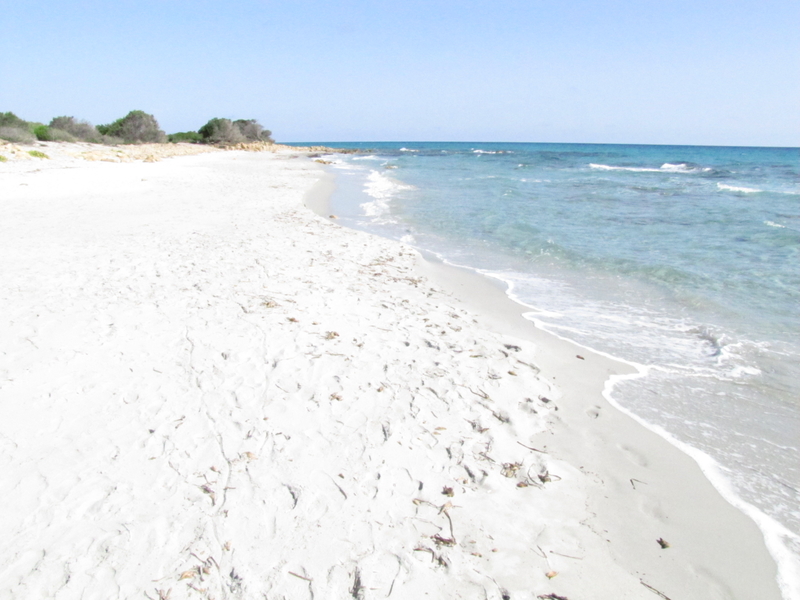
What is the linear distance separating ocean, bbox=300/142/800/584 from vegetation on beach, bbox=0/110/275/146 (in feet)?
73.8

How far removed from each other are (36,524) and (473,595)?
2.20m

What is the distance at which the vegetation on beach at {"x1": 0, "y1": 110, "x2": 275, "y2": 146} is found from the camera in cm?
2728

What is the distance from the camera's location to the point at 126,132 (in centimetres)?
4269

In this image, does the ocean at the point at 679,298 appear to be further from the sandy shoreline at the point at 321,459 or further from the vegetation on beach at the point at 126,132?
the vegetation on beach at the point at 126,132

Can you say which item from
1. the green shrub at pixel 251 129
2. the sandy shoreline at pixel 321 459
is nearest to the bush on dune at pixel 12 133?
the sandy shoreline at pixel 321 459

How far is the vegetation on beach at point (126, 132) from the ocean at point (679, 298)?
2248cm

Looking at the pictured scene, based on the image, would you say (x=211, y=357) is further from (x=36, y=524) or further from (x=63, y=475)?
(x=36, y=524)

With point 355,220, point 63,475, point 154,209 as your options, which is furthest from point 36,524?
point 355,220

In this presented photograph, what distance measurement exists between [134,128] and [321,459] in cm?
4813

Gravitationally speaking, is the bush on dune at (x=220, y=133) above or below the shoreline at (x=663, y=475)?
above

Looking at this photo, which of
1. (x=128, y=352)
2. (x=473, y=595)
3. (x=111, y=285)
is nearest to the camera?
(x=473, y=595)

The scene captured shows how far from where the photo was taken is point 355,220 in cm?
1317

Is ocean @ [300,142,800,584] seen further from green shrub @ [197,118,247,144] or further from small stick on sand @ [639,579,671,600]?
green shrub @ [197,118,247,144]

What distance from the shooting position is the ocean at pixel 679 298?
3.73m
